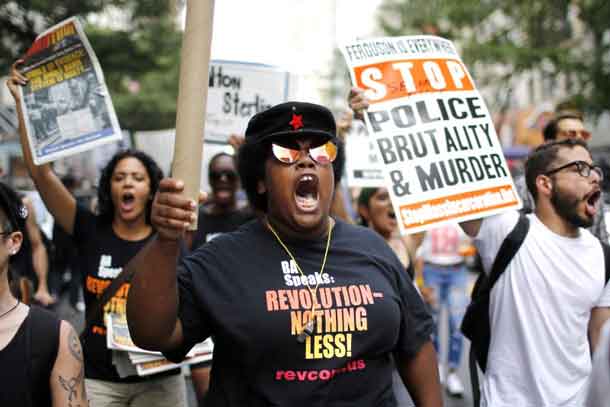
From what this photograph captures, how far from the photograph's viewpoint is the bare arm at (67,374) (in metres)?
2.51

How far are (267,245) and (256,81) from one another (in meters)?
3.93

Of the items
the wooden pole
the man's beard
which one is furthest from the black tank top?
the man's beard

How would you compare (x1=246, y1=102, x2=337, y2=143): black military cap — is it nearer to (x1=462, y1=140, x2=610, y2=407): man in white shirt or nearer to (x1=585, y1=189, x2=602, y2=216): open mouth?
(x1=462, y1=140, x2=610, y2=407): man in white shirt

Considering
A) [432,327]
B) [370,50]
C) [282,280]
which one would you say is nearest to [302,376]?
[282,280]

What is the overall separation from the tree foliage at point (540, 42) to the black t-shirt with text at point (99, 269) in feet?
41.5

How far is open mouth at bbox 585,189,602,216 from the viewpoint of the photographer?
363 cm

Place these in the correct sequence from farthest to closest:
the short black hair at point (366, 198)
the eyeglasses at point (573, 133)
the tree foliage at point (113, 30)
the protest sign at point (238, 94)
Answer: the tree foliage at point (113, 30) → the protest sign at point (238, 94) → the short black hair at point (366, 198) → the eyeglasses at point (573, 133)

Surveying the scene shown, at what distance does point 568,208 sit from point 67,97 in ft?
8.72

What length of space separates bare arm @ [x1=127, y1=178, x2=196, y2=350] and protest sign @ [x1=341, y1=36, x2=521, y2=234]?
1.56 m

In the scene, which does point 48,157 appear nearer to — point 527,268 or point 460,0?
point 527,268

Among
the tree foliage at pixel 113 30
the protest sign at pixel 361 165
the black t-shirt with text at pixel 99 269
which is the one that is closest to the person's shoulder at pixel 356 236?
the black t-shirt with text at pixel 99 269

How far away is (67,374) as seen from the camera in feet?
8.34

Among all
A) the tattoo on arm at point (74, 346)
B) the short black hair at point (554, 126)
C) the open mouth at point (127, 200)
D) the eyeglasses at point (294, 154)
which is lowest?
the tattoo on arm at point (74, 346)

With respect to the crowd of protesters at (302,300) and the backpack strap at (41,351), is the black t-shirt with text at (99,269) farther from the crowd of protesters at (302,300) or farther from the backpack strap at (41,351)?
the backpack strap at (41,351)
